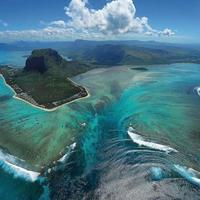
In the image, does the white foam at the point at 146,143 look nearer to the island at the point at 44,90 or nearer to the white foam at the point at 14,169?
the white foam at the point at 14,169

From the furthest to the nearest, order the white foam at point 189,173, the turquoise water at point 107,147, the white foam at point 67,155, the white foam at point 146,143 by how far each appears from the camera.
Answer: the white foam at point 146,143
the white foam at point 67,155
the white foam at point 189,173
the turquoise water at point 107,147

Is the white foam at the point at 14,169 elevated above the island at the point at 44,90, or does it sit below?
above

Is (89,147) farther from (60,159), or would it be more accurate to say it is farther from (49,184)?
(49,184)

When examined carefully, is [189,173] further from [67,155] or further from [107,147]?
[67,155]

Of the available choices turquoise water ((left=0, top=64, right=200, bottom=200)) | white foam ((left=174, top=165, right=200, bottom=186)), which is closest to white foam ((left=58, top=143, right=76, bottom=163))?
turquoise water ((left=0, top=64, right=200, bottom=200))

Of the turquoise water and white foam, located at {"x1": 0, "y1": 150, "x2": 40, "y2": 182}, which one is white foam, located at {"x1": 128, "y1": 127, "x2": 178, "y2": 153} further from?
white foam, located at {"x1": 0, "y1": 150, "x2": 40, "y2": 182}

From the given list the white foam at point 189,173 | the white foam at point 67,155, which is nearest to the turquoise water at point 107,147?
the white foam at point 189,173
